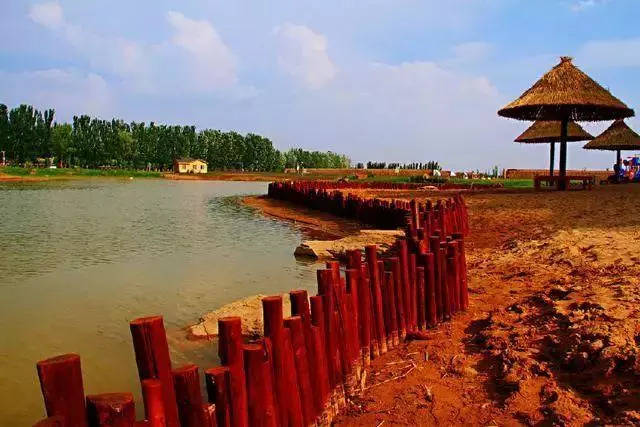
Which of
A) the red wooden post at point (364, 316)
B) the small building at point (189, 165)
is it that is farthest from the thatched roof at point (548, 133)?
the small building at point (189, 165)

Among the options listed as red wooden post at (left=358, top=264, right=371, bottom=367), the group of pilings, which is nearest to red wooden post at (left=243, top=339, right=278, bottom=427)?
the group of pilings

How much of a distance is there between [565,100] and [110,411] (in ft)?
72.0

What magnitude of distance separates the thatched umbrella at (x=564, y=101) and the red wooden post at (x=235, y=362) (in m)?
20.5

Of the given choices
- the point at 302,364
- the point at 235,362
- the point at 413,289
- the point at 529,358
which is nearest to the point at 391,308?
the point at 413,289

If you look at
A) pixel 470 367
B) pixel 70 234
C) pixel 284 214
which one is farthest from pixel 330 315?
pixel 284 214

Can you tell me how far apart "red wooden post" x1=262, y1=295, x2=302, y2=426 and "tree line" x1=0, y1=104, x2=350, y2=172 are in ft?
347

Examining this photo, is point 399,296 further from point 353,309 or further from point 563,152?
point 563,152

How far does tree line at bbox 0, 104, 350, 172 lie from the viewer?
96.4m

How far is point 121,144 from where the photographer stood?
104625mm

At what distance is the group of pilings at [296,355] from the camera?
7.76 feet

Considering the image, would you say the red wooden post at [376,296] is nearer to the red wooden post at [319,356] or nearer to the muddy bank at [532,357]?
the muddy bank at [532,357]

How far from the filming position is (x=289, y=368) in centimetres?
359

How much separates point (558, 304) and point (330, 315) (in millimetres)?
2763

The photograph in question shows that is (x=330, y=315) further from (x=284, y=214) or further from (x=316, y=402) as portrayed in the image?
(x=284, y=214)
